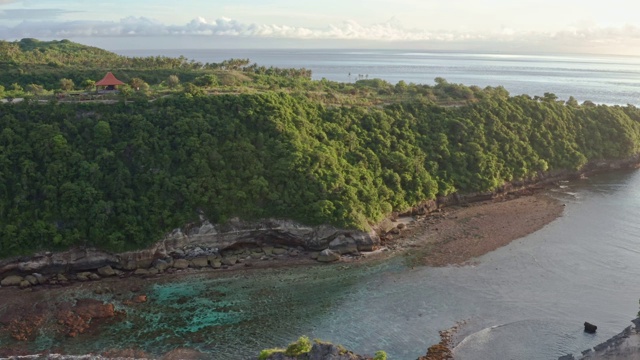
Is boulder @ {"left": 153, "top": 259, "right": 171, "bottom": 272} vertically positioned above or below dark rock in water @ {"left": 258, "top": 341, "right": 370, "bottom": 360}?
below

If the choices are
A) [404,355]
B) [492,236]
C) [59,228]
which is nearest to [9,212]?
[59,228]

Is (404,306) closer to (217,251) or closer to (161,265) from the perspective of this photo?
(217,251)

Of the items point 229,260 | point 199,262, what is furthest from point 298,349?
point 199,262

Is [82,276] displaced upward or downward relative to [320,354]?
downward

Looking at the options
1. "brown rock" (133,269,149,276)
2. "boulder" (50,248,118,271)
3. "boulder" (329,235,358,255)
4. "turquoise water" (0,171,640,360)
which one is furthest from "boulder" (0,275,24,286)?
"boulder" (329,235,358,255)

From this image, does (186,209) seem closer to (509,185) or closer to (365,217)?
(365,217)

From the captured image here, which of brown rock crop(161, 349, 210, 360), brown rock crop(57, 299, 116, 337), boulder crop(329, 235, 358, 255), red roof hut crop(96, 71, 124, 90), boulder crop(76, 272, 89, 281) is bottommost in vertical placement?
brown rock crop(161, 349, 210, 360)

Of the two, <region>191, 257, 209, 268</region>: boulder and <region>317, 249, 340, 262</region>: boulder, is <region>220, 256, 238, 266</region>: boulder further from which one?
<region>317, 249, 340, 262</region>: boulder

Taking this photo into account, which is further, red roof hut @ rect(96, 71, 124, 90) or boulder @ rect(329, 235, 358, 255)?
red roof hut @ rect(96, 71, 124, 90)
